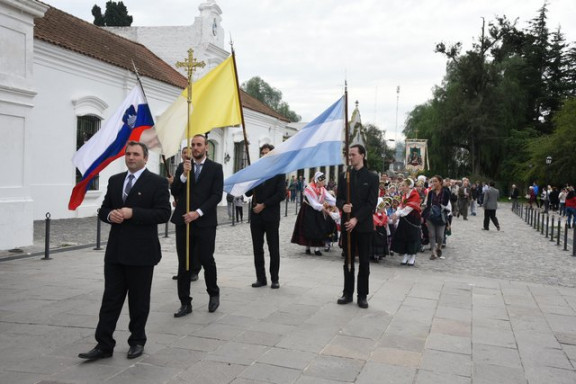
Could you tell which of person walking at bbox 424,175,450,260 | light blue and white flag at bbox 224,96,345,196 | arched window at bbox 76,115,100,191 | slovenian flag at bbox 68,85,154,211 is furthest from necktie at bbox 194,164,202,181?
arched window at bbox 76,115,100,191

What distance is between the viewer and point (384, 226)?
37.4 ft

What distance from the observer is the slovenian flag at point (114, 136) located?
691 cm

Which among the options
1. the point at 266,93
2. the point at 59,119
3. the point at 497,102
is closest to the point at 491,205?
the point at 59,119

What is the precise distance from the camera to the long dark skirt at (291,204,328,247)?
11891 millimetres

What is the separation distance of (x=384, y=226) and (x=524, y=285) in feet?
10.2

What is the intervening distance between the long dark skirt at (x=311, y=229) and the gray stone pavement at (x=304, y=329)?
169 centimetres

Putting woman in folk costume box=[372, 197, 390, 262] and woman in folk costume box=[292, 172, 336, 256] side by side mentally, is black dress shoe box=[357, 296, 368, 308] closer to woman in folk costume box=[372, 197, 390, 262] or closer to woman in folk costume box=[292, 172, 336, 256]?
woman in folk costume box=[372, 197, 390, 262]

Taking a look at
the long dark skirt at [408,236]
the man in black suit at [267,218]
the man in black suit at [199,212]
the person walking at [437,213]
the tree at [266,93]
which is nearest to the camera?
the man in black suit at [199,212]

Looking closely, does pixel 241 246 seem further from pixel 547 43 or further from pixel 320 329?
pixel 547 43

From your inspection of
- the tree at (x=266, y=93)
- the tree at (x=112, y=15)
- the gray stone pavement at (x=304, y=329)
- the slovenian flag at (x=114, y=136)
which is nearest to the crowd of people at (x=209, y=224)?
the gray stone pavement at (x=304, y=329)

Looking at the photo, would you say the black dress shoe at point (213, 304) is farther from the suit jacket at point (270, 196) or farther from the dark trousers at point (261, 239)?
the suit jacket at point (270, 196)

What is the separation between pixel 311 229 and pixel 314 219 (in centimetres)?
24

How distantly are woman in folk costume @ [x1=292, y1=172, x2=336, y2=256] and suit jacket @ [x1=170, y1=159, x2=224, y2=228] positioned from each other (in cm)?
563

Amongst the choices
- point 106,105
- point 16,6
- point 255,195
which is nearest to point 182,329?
point 255,195
